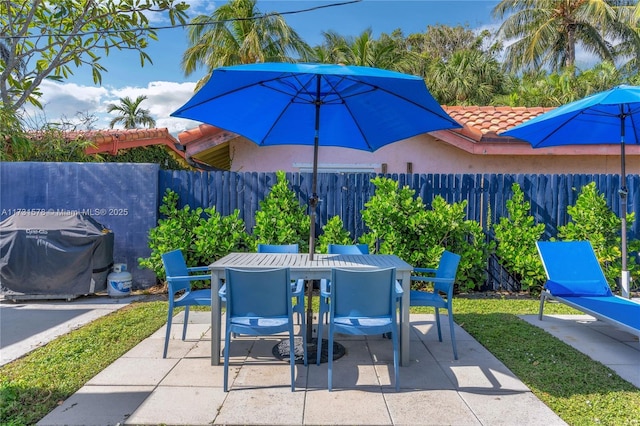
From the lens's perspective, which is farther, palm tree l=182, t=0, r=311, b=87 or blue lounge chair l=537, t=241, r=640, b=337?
palm tree l=182, t=0, r=311, b=87

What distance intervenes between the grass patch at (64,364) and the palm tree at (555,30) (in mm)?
25818

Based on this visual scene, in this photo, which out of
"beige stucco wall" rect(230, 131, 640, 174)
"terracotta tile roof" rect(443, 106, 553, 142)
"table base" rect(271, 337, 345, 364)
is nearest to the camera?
"table base" rect(271, 337, 345, 364)

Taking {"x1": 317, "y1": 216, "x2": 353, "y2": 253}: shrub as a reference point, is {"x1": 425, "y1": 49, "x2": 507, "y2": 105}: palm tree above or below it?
above

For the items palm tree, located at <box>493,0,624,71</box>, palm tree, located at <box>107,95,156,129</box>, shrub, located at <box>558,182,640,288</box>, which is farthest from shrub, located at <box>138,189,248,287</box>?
palm tree, located at <box>107,95,156,129</box>

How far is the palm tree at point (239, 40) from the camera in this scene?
15425mm

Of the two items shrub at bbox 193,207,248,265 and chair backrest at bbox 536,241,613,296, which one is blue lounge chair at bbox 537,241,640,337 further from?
shrub at bbox 193,207,248,265

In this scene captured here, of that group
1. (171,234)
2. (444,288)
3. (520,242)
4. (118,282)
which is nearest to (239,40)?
(171,234)

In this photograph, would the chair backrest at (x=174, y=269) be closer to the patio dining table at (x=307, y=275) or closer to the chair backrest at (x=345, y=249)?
the patio dining table at (x=307, y=275)

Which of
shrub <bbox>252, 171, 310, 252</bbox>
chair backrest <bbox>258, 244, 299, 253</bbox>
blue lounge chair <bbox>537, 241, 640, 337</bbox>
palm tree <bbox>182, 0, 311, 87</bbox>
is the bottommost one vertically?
blue lounge chair <bbox>537, 241, 640, 337</bbox>

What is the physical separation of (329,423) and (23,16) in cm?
754

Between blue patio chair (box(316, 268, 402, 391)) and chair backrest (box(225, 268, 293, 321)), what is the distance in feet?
1.27

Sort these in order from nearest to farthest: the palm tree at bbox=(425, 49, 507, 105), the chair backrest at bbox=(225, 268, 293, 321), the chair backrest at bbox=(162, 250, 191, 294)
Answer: the chair backrest at bbox=(225, 268, 293, 321), the chair backrest at bbox=(162, 250, 191, 294), the palm tree at bbox=(425, 49, 507, 105)

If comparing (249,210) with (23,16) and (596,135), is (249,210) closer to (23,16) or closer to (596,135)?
(23,16)

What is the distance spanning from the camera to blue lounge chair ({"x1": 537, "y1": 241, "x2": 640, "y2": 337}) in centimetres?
453
